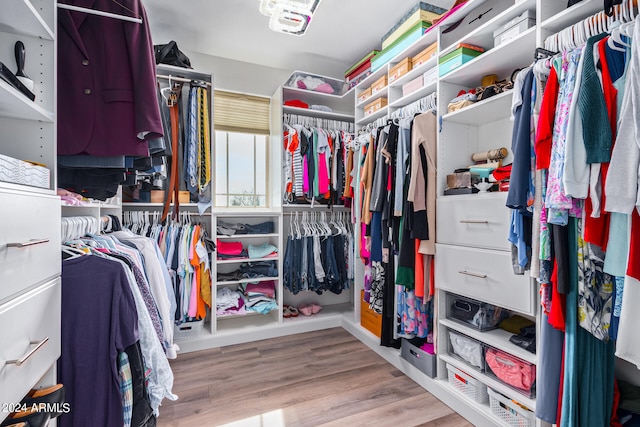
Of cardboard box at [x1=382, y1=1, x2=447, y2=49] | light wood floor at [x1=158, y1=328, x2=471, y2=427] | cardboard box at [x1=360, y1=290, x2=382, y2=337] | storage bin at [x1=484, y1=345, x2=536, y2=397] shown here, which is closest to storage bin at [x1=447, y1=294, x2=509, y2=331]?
storage bin at [x1=484, y1=345, x2=536, y2=397]

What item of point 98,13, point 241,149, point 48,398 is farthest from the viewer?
point 241,149

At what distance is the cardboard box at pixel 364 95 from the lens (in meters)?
2.81

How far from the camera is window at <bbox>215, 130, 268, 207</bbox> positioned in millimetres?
3250

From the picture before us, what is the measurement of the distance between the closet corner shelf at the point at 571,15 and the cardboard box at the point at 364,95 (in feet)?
5.04

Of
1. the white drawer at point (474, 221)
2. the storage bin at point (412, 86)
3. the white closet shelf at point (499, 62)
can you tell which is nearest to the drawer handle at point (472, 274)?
the white drawer at point (474, 221)

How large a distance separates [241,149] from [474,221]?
2.46m

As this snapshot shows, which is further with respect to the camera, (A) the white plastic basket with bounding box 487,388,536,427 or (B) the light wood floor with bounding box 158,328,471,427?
(B) the light wood floor with bounding box 158,328,471,427

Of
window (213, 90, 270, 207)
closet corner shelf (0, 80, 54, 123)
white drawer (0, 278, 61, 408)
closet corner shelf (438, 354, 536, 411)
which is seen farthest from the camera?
window (213, 90, 270, 207)

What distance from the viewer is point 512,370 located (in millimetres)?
1541

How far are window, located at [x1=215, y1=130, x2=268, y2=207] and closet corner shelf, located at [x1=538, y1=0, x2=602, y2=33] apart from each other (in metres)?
2.58

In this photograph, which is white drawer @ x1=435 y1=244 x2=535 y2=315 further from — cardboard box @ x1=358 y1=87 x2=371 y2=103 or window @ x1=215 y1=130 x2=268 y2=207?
window @ x1=215 y1=130 x2=268 y2=207

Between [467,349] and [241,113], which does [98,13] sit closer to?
[241,113]

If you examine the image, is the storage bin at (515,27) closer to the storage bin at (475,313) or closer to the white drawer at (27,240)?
the storage bin at (475,313)

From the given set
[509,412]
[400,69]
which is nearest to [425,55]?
[400,69]
